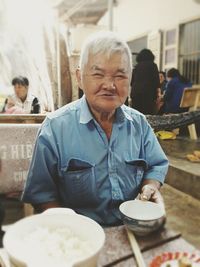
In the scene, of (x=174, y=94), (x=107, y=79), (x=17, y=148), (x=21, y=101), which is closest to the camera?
(x=107, y=79)

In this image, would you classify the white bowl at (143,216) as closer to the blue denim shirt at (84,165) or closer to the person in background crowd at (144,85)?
the blue denim shirt at (84,165)

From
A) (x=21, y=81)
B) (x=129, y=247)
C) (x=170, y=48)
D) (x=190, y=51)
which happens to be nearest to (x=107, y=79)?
(x=129, y=247)

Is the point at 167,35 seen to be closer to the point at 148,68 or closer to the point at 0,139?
the point at 148,68

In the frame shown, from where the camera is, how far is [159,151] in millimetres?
1611

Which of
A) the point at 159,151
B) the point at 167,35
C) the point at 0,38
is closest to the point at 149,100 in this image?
the point at 0,38

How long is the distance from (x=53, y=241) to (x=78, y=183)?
0.62m

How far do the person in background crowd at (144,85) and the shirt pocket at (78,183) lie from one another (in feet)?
8.70

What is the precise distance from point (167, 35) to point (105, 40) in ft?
29.3

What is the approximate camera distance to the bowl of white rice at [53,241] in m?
0.62

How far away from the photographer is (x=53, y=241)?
694 millimetres

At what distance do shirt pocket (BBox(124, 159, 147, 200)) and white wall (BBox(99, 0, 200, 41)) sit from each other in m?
7.46

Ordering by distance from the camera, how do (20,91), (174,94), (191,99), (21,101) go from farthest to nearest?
1. (174,94)
2. (191,99)
3. (20,91)
4. (21,101)

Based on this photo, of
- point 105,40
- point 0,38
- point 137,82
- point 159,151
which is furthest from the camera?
point 137,82

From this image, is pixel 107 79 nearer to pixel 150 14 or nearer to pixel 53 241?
pixel 53 241
